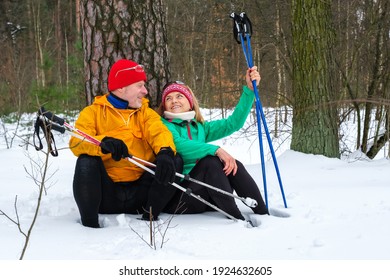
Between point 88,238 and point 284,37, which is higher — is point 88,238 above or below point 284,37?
below

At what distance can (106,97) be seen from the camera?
2.95 meters

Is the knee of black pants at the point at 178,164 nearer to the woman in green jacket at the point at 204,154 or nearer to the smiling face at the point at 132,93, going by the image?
the woman in green jacket at the point at 204,154

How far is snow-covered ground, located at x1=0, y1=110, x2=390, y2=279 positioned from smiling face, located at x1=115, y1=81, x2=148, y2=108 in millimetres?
780

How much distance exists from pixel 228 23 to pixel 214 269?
714cm

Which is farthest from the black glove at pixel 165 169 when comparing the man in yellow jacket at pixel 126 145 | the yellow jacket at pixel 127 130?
the yellow jacket at pixel 127 130

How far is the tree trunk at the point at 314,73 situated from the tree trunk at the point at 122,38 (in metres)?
1.83

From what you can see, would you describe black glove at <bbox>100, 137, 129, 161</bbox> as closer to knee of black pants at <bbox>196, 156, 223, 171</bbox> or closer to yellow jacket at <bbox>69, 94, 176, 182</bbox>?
yellow jacket at <bbox>69, 94, 176, 182</bbox>

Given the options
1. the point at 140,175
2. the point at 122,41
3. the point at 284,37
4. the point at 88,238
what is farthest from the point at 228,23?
the point at 88,238

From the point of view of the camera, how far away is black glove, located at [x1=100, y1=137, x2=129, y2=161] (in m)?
2.54

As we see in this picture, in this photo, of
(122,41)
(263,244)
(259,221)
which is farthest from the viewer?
(122,41)

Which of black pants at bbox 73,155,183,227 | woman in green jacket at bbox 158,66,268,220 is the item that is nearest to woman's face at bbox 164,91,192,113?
woman in green jacket at bbox 158,66,268,220

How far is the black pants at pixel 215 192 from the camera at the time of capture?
279 cm

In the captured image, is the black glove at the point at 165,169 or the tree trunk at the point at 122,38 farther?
the tree trunk at the point at 122,38

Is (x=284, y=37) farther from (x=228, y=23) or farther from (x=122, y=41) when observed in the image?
(x=122, y=41)
